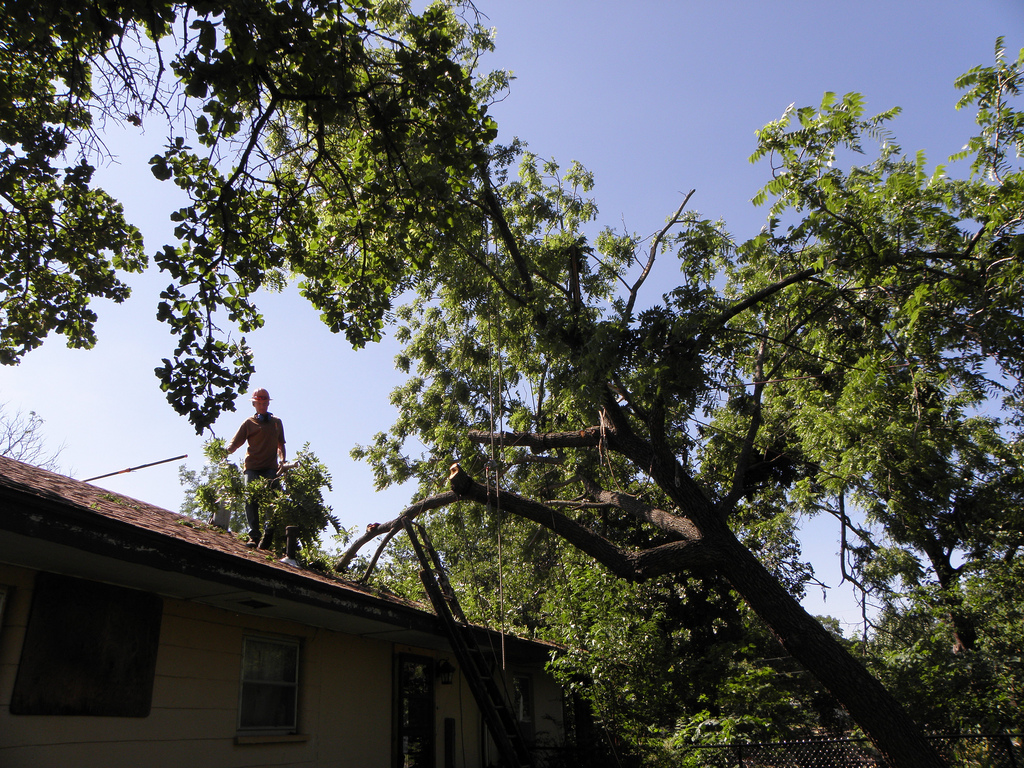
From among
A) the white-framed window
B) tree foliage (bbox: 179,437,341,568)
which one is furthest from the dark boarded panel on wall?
tree foliage (bbox: 179,437,341,568)

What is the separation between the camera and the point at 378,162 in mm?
7031

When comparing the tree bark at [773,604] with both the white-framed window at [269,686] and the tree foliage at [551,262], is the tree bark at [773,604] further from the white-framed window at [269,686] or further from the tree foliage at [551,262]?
the white-framed window at [269,686]

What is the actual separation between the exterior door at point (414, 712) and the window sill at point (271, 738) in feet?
6.58

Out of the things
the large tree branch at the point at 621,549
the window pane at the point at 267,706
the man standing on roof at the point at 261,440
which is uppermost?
the man standing on roof at the point at 261,440

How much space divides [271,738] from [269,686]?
0.56m

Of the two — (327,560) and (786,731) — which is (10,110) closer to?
(327,560)

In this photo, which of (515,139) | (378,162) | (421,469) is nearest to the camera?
(378,162)

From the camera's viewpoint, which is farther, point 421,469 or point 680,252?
point 421,469

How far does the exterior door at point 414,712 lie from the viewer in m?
8.87

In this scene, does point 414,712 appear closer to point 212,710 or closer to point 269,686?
point 269,686

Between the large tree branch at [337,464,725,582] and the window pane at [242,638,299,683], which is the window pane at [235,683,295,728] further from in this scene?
the large tree branch at [337,464,725,582]

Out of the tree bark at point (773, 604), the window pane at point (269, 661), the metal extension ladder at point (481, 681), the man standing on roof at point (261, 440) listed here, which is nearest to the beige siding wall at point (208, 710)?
the window pane at point (269, 661)

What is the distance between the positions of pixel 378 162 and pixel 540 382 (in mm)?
6310

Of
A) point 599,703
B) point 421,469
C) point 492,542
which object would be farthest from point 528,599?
point 599,703
